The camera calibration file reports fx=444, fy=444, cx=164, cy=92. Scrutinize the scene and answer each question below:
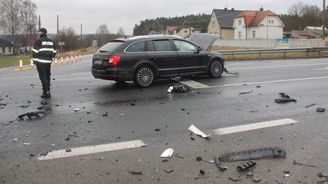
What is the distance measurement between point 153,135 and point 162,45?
266 inches

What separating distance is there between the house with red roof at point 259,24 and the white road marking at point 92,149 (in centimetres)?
9479

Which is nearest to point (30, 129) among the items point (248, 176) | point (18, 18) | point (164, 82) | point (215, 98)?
point (248, 176)

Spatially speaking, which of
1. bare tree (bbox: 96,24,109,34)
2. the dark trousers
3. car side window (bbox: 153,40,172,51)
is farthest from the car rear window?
bare tree (bbox: 96,24,109,34)

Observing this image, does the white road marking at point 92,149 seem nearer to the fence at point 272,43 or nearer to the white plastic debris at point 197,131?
the white plastic debris at point 197,131

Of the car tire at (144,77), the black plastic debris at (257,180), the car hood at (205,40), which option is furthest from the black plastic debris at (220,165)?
the car hood at (205,40)

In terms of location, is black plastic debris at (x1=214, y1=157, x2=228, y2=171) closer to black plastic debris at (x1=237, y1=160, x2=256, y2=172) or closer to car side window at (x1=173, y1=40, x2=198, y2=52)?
black plastic debris at (x1=237, y1=160, x2=256, y2=172)

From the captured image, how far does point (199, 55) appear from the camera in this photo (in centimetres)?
1412

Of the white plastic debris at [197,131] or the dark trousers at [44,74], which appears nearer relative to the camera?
the white plastic debris at [197,131]

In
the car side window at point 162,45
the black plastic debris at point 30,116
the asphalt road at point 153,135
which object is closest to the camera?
the asphalt road at point 153,135

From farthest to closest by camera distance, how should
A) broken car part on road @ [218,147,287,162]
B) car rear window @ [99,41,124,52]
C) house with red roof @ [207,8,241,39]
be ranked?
house with red roof @ [207,8,241,39]
car rear window @ [99,41,124,52]
broken car part on road @ [218,147,287,162]

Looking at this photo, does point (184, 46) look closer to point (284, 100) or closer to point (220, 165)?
point (284, 100)

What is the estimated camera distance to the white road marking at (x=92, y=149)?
235 inches

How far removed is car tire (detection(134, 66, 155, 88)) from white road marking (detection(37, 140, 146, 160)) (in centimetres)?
602

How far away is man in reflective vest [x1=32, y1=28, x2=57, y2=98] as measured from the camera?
438 inches
